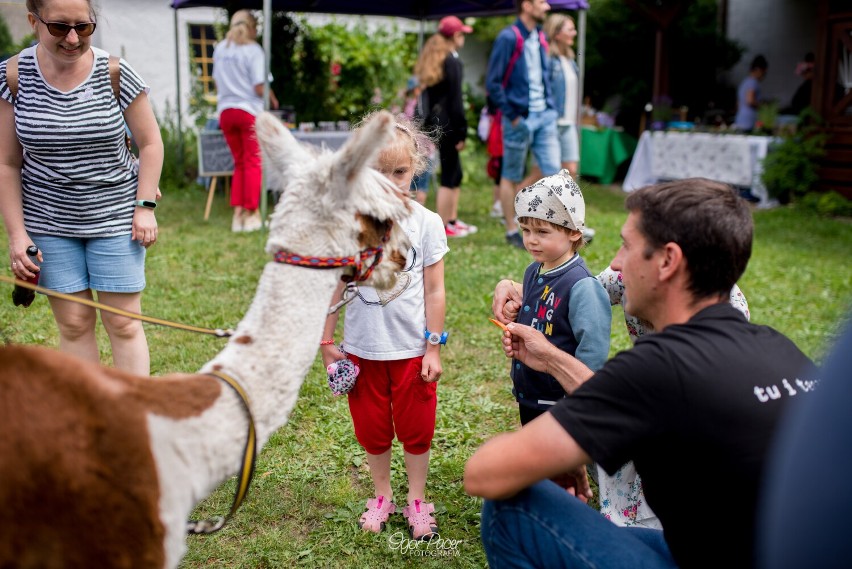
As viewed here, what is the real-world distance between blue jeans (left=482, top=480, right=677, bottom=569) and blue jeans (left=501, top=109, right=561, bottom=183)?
593 cm

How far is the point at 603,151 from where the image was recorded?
13273 millimetres

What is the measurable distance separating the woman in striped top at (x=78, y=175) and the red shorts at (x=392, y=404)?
3.38ft

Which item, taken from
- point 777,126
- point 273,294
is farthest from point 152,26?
point 273,294

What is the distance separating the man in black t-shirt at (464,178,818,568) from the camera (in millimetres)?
1679

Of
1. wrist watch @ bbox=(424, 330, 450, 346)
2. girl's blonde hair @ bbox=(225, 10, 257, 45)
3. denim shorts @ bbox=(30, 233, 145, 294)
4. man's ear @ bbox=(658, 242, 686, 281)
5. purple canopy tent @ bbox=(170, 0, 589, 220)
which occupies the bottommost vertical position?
wrist watch @ bbox=(424, 330, 450, 346)

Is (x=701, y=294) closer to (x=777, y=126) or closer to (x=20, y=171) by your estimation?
(x=20, y=171)

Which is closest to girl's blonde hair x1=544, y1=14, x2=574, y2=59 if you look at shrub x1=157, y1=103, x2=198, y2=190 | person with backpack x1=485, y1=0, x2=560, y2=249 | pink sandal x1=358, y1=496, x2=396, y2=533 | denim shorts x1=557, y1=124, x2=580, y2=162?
person with backpack x1=485, y1=0, x2=560, y2=249

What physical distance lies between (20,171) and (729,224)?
271 cm

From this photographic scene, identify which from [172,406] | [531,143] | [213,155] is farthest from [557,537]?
[213,155]

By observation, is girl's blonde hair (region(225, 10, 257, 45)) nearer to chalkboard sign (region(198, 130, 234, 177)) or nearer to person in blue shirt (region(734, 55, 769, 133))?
chalkboard sign (region(198, 130, 234, 177))

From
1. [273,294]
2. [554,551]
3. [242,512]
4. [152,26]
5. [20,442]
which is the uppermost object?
[152,26]

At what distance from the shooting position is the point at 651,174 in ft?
40.7

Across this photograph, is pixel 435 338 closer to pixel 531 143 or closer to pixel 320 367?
pixel 320 367

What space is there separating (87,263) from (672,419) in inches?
97.0
